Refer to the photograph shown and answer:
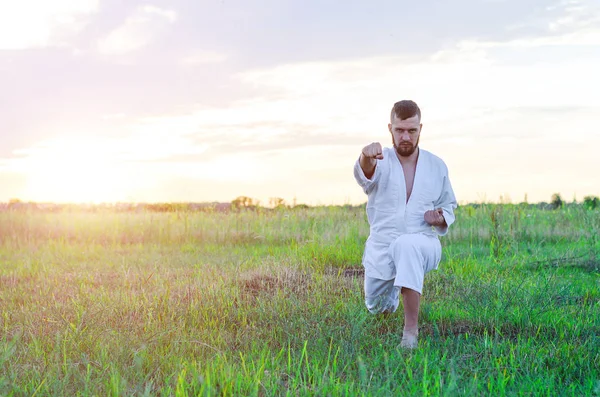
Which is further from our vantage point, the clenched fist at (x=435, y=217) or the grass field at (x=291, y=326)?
the clenched fist at (x=435, y=217)

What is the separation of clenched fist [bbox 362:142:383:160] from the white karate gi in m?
0.30

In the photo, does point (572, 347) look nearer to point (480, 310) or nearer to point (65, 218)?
point (480, 310)

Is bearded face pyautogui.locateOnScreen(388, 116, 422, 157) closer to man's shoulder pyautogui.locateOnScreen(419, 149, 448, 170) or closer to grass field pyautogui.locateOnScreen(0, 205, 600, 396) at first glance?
man's shoulder pyautogui.locateOnScreen(419, 149, 448, 170)

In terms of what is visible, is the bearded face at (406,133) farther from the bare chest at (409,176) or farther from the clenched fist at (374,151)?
the clenched fist at (374,151)

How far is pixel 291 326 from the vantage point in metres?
4.73

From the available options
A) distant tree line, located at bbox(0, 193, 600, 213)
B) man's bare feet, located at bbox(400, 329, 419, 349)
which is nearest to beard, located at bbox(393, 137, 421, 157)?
man's bare feet, located at bbox(400, 329, 419, 349)

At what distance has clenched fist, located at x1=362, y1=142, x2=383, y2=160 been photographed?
13.6ft

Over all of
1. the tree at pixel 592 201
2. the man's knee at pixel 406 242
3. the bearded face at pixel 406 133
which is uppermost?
the bearded face at pixel 406 133

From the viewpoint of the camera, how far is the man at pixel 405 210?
4.32m

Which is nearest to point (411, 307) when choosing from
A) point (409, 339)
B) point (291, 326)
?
point (409, 339)

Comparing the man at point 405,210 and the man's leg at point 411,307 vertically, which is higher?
the man at point 405,210

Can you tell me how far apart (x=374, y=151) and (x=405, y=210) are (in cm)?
63

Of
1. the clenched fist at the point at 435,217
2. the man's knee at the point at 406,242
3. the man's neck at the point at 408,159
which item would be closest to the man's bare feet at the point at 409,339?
the man's knee at the point at 406,242

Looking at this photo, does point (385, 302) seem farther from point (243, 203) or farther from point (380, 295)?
point (243, 203)
